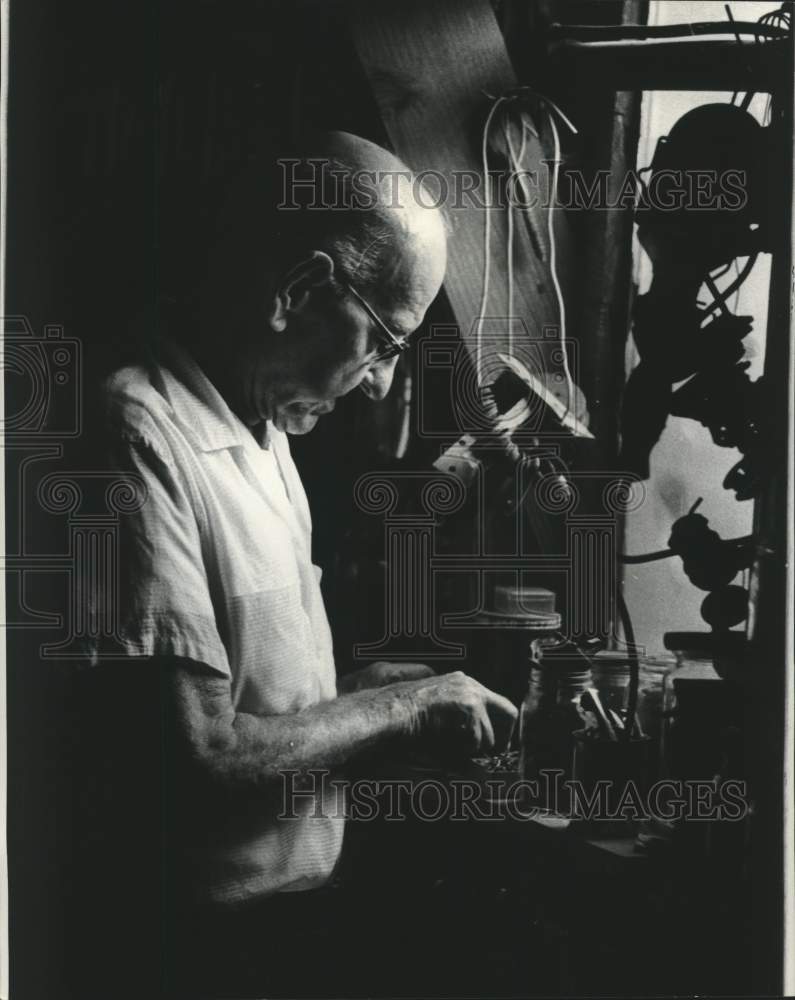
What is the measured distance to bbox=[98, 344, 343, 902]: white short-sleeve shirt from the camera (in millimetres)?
1409

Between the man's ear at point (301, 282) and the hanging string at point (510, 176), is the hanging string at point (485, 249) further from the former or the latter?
the man's ear at point (301, 282)

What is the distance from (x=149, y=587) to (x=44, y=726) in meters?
0.24

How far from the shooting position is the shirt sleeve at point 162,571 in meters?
1.40

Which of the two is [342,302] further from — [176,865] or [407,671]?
[176,865]

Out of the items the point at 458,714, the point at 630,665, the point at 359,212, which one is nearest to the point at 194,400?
the point at 359,212

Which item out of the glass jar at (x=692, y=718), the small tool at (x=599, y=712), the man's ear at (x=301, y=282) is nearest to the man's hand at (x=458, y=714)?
the small tool at (x=599, y=712)

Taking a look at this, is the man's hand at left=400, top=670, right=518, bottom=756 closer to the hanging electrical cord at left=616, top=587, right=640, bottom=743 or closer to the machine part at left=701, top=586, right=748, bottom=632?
the hanging electrical cord at left=616, top=587, right=640, bottom=743

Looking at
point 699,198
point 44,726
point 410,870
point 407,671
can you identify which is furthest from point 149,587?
point 699,198

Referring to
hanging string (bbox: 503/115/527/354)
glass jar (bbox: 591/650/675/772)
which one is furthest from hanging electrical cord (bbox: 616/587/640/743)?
hanging string (bbox: 503/115/527/354)

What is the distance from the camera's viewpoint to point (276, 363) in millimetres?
1454

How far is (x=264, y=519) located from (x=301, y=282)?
302 millimetres

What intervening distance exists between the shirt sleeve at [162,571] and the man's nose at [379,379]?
26 centimetres

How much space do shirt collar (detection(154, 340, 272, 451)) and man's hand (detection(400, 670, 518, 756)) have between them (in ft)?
1.29

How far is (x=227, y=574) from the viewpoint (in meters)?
1.42
